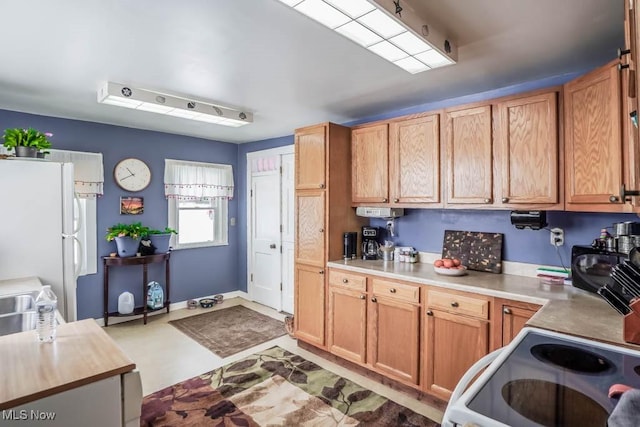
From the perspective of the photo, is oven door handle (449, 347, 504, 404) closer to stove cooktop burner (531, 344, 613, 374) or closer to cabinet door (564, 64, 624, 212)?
stove cooktop burner (531, 344, 613, 374)

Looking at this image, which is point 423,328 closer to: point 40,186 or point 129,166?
point 40,186

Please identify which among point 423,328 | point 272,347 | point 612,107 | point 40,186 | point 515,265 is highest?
point 612,107

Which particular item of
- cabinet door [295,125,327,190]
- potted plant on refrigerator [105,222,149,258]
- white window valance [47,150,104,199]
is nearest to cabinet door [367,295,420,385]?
cabinet door [295,125,327,190]

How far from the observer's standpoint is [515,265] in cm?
278

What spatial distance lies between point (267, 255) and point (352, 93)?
9.48ft

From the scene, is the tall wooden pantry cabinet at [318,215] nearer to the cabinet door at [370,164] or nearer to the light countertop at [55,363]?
the cabinet door at [370,164]

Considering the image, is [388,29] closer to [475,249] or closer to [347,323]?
[475,249]

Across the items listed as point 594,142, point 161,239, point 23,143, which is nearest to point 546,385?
point 594,142

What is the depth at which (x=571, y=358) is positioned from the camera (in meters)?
1.23

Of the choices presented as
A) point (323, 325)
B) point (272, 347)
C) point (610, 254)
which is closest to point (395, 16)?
point (610, 254)

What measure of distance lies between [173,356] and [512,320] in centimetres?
304

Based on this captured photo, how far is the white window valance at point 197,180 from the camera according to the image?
188 inches

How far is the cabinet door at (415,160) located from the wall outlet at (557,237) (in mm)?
864

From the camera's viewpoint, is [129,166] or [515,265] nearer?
[515,265]
